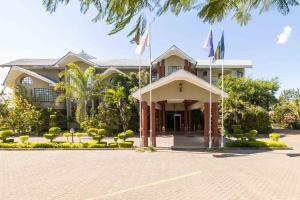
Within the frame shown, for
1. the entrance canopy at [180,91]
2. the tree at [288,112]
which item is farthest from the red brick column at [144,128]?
the tree at [288,112]

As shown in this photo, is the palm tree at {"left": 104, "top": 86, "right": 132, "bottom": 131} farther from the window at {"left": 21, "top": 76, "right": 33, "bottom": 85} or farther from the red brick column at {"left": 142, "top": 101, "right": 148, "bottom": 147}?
the window at {"left": 21, "top": 76, "right": 33, "bottom": 85}

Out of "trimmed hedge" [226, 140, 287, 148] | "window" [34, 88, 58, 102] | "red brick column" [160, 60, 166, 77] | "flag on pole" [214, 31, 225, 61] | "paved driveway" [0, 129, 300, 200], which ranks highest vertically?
"red brick column" [160, 60, 166, 77]

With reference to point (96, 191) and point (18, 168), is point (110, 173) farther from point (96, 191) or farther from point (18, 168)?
point (18, 168)

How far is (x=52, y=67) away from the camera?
93.3ft

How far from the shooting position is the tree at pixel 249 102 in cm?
2225

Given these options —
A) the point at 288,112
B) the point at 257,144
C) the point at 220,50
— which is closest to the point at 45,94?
the point at 220,50

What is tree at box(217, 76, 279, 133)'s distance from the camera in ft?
73.0

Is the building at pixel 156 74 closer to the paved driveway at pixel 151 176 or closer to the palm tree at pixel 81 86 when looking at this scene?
the palm tree at pixel 81 86

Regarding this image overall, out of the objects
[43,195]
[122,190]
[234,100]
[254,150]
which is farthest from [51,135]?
[234,100]

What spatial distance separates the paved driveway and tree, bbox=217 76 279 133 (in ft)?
34.9

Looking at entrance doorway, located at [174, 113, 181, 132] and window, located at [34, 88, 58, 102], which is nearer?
entrance doorway, located at [174, 113, 181, 132]

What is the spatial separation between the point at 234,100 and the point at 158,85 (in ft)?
40.4

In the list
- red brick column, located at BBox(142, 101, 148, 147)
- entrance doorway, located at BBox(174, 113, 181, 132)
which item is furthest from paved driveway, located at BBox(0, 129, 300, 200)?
entrance doorway, located at BBox(174, 113, 181, 132)

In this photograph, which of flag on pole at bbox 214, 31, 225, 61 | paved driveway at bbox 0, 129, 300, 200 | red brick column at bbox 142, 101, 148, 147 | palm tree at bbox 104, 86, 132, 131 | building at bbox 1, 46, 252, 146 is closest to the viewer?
paved driveway at bbox 0, 129, 300, 200
